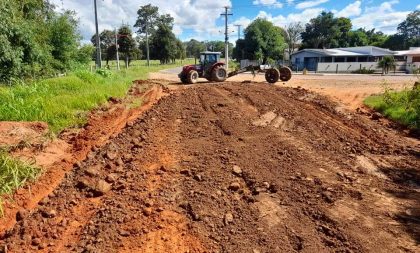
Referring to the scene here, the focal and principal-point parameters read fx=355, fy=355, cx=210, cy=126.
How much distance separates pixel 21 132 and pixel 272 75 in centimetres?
1527

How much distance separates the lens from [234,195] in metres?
4.85

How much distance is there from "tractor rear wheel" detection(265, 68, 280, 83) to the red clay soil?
1053 centimetres

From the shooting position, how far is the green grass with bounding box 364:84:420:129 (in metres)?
9.67

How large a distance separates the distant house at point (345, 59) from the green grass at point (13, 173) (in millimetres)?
38548

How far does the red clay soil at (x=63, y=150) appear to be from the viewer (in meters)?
4.79

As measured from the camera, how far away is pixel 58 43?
18203 mm

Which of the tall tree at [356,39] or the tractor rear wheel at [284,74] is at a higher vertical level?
the tall tree at [356,39]

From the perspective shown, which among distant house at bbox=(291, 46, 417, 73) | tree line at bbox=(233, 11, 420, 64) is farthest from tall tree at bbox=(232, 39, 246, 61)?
distant house at bbox=(291, 46, 417, 73)

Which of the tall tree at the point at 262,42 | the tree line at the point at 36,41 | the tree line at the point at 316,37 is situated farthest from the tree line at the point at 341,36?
the tree line at the point at 36,41

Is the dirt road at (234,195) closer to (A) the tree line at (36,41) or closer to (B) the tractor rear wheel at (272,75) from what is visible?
(A) the tree line at (36,41)

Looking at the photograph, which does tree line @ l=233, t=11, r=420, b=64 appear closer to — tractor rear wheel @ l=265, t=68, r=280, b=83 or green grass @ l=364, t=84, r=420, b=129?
tractor rear wheel @ l=265, t=68, r=280, b=83

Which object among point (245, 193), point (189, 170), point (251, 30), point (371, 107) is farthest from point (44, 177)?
point (251, 30)

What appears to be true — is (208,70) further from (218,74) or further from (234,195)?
(234,195)

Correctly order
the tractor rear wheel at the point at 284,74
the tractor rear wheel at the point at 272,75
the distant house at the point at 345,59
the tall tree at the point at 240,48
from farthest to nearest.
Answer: the tall tree at the point at 240,48 < the distant house at the point at 345,59 < the tractor rear wheel at the point at 284,74 < the tractor rear wheel at the point at 272,75
